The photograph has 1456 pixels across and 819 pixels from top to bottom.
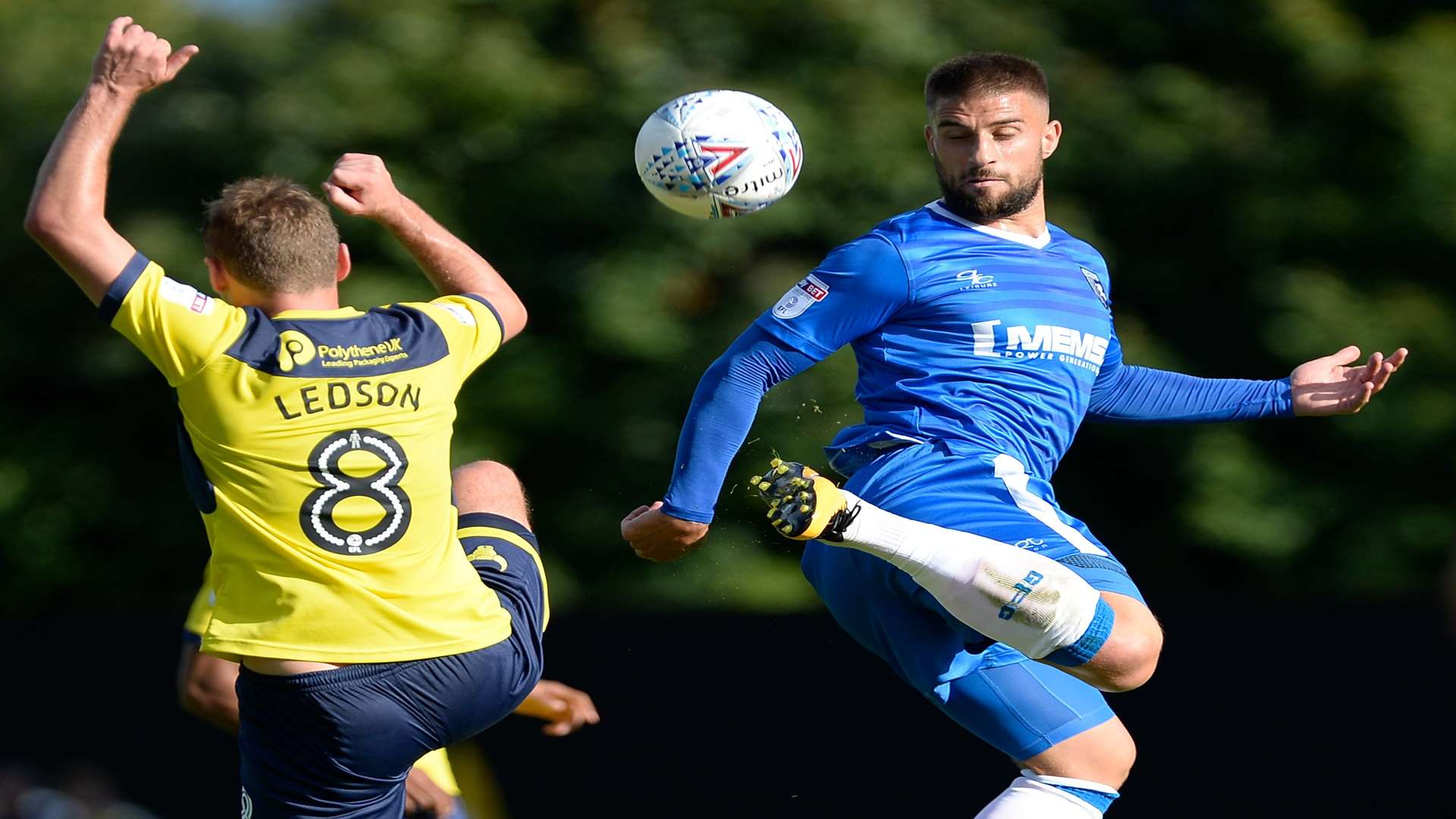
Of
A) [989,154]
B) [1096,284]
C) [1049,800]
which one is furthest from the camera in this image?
[1096,284]

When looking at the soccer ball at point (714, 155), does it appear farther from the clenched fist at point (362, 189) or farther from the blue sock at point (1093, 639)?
the blue sock at point (1093, 639)

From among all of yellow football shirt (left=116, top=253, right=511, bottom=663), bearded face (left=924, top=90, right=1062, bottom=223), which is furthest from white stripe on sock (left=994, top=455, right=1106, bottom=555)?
yellow football shirt (left=116, top=253, right=511, bottom=663)

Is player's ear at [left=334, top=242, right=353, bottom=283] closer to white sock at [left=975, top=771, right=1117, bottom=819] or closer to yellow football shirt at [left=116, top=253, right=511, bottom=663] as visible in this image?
yellow football shirt at [left=116, top=253, right=511, bottom=663]

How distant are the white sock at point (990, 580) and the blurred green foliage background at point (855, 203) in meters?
3.81

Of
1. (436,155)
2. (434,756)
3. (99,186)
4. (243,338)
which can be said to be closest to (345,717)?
(243,338)

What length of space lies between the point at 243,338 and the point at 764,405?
13.3 ft

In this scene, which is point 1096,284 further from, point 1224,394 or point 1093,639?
point 1093,639

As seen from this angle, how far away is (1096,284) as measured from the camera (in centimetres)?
384

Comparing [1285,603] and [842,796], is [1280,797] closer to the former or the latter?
[1285,603]

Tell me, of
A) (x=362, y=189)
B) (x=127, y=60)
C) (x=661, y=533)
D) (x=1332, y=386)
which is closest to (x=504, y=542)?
(x=661, y=533)

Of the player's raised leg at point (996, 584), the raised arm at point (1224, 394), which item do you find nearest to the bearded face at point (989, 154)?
the raised arm at point (1224, 394)

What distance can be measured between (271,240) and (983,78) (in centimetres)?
163

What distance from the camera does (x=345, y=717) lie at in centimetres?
303

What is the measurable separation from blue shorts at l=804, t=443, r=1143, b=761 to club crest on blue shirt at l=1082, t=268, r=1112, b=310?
50 cm
